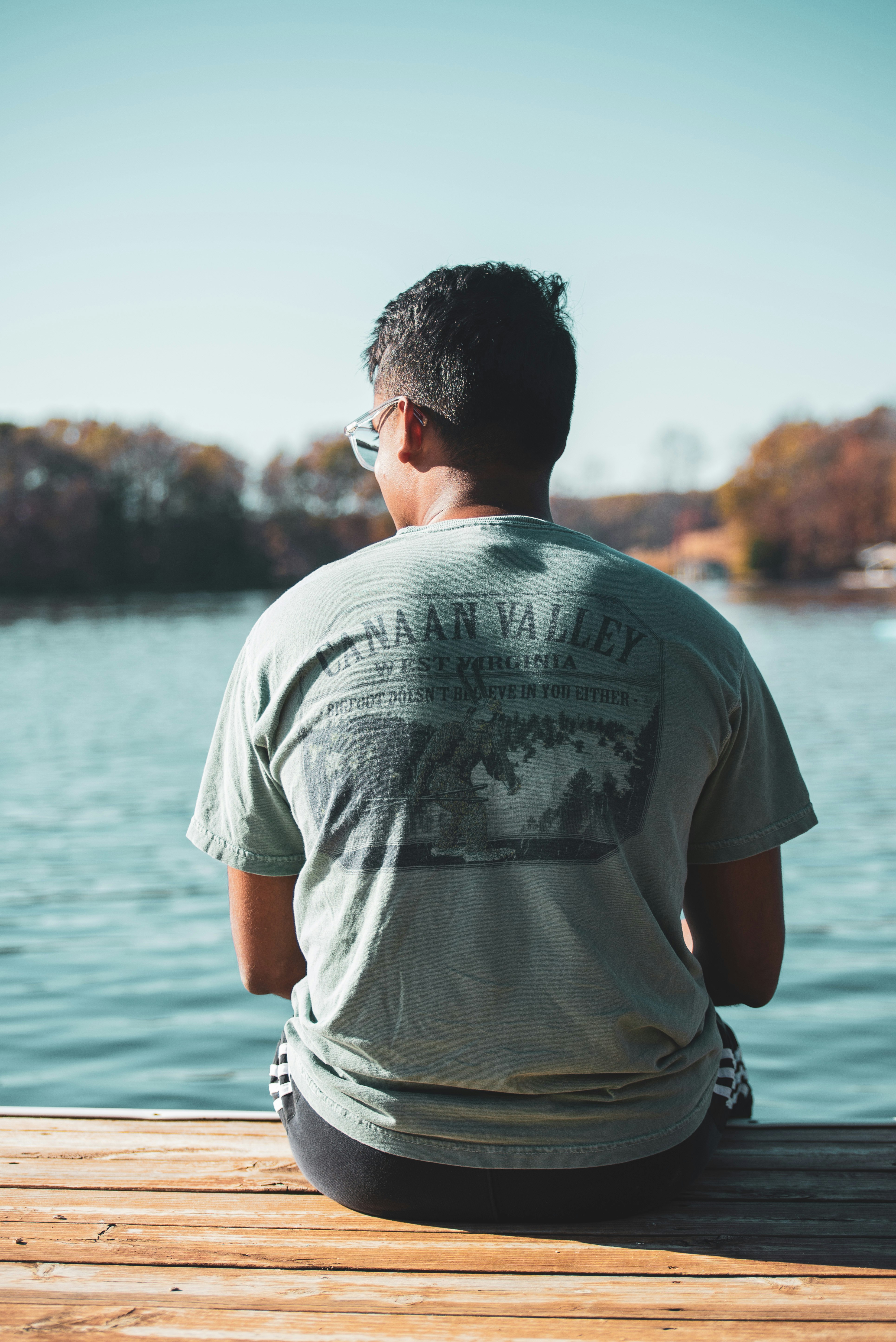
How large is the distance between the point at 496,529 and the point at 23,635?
33.7 metres

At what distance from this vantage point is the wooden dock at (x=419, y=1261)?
146 cm

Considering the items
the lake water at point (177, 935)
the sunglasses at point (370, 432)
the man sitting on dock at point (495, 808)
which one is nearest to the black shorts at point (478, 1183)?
the man sitting on dock at point (495, 808)

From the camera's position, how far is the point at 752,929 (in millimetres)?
1792

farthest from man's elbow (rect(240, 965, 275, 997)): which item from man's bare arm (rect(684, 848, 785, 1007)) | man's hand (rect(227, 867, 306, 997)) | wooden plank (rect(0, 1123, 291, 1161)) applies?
man's bare arm (rect(684, 848, 785, 1007))

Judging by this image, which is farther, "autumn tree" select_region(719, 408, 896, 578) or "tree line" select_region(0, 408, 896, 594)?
"autumn tree" select_region(719, 408, 896, 578)

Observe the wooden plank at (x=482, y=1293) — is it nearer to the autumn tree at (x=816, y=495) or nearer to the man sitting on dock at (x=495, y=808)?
the man sitting on dock at (x=495, y=808)

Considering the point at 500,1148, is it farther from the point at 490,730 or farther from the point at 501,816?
the point at 490,730

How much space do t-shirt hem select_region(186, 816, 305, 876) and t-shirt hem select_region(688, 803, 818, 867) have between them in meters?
0.60

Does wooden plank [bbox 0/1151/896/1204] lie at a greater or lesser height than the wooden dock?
lesser

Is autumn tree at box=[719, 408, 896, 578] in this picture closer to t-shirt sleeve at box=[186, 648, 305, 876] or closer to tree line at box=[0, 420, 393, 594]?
tree line at box=[0, 420, 393, 594]

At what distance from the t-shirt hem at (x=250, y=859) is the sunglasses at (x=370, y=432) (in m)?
0.64

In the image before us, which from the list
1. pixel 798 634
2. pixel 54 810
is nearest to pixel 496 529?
pixel 54 810

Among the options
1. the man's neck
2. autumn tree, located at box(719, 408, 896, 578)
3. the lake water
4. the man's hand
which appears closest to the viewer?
the man's neck

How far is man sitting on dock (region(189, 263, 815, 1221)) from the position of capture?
1.48m
